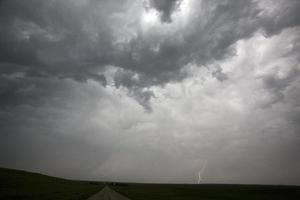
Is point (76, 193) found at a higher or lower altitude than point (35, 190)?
lower

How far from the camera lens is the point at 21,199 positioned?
42.7 metres

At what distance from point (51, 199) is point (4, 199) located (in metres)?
8.13

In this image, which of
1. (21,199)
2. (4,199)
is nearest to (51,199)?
(21,199)

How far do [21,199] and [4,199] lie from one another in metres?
3.36

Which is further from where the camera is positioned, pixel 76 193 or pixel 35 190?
pixel 35 190

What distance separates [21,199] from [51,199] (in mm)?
4892

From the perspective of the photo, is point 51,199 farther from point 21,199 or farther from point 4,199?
point 4,199

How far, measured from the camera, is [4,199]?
43375mm

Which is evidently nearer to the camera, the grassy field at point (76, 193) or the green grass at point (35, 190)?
the green grass at point (35, 190)

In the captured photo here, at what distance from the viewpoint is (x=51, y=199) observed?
43312 mm

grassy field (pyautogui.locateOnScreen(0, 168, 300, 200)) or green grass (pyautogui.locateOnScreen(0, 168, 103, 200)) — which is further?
grassy field (pyautogui.locateOnScreen(0, 168, 300, 200))
